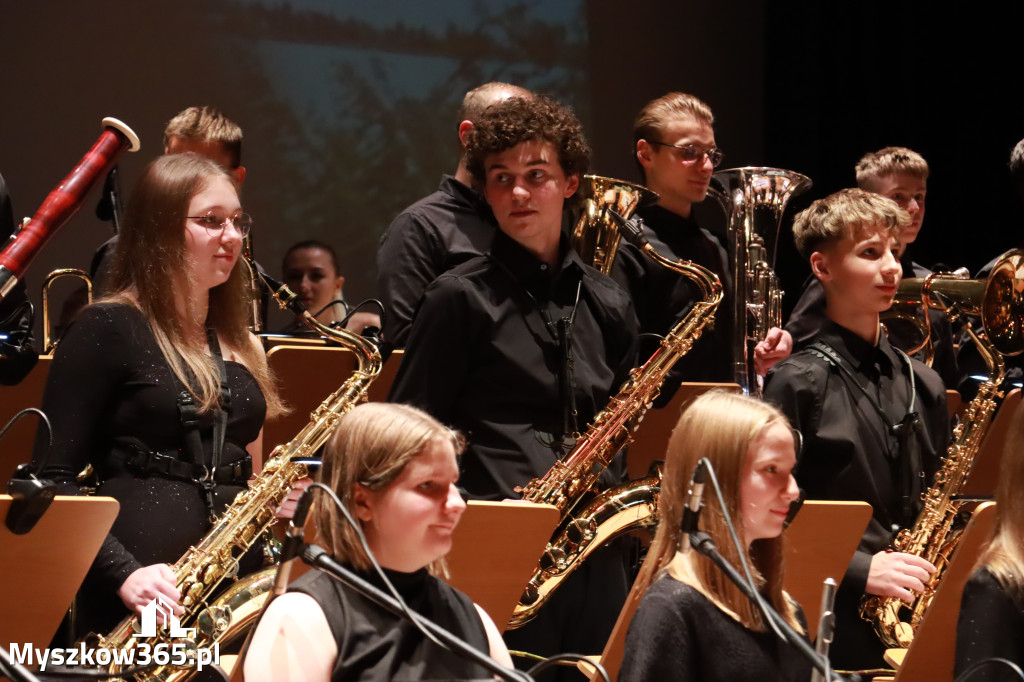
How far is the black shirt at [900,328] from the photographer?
364cm

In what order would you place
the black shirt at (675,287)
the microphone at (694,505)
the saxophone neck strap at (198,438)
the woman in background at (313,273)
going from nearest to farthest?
the microphone at (694,505)
the saxophone neck strap at (198,438)
the black shirt at (675,287)
the woman in background at (313,273)

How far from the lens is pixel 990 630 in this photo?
2299 millimetres

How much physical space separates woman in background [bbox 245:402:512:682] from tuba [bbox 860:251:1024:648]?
4.64ft

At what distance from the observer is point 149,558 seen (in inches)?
99.2

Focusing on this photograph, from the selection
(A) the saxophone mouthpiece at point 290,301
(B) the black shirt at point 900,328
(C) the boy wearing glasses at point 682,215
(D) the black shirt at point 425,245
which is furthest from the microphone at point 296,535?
(C) the boy wearing glasses at point 682,215

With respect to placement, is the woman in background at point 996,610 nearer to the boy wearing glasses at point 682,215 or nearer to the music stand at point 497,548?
the music stand at point 497,548

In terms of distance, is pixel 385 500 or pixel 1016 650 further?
pixel 1016 650

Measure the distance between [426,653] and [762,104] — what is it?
4957mm

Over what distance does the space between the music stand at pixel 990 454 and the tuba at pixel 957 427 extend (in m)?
0.03

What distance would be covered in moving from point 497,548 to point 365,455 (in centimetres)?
53

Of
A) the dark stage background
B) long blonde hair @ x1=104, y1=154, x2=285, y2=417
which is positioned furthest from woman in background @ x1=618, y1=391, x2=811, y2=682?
the dark stage background

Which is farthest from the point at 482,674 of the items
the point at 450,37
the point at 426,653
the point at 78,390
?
the point at 450,37

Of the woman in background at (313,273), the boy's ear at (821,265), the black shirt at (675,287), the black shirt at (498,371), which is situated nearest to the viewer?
the black shirt at (498,371)

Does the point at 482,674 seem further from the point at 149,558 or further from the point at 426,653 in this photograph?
the point at 149,558
